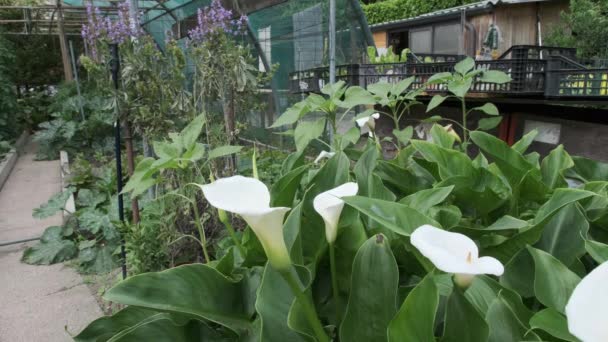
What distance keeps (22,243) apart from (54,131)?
3481mm

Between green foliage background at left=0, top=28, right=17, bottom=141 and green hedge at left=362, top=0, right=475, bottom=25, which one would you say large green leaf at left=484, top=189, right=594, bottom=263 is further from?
green hedge at left=362, top=0, right=475, bottom=25

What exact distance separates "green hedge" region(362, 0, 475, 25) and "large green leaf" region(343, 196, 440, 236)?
33.6ft

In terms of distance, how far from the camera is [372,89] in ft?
4.29

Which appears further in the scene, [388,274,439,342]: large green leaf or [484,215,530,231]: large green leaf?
[484,215,530,231]: large green leaf

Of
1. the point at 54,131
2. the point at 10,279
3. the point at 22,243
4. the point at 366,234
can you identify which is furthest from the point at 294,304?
the point at 54,131

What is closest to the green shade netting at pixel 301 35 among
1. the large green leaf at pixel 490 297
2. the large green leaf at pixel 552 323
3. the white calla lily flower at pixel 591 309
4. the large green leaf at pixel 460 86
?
the large green leaf at pixel 460 86

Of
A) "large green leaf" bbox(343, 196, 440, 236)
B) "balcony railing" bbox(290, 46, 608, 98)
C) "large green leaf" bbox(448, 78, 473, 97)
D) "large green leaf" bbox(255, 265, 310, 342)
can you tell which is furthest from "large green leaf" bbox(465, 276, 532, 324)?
"balcony railing" bbox(290, 46, 608, 98)

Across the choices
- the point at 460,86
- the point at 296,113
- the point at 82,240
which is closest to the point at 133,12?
the point at 82,240

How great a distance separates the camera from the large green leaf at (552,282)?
52cm

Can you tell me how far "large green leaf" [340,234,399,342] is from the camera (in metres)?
0.50

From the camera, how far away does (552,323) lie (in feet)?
1.43

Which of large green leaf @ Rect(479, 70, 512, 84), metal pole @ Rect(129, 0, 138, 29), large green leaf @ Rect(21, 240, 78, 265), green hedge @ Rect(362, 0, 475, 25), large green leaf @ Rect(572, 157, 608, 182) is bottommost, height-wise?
large green leaf @ Rect(21, 240, 78, 265)

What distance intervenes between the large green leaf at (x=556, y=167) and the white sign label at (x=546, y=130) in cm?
109

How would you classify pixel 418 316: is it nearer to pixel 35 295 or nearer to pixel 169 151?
pixel 169 151
